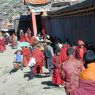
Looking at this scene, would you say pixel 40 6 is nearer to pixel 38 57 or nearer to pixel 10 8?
pixel 38 57

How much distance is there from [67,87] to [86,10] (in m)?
11.0

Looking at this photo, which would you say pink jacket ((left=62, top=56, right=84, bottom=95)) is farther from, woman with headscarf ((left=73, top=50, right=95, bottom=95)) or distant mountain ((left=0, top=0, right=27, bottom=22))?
distant mountain ((left=0, top=0, right=27, bottom=22))

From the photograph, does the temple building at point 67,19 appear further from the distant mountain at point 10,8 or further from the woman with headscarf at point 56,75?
the distant mountain at point 10,8

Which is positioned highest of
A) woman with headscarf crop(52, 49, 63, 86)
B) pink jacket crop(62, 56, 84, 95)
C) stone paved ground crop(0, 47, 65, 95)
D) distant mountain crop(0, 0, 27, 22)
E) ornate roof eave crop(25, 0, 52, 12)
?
distant mountain crop(0, 0, 27, 22)

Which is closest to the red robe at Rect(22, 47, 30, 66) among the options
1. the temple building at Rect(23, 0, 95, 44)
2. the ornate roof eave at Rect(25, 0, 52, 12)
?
the temple building at Rect(23, 0, 95, 44)

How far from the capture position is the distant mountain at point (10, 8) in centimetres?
7450

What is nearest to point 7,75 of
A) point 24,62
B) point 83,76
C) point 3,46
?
point 24,62

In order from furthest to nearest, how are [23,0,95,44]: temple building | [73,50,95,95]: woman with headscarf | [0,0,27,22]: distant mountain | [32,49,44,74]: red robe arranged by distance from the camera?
1. [0,0,27,22]: distant mountain
2. [23,0,95,44]: temple building
3. [32,49,44,74]: red robe
4. [73,50,95,95]: woman with headscarf

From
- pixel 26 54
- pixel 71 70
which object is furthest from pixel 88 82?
pixel 26 54

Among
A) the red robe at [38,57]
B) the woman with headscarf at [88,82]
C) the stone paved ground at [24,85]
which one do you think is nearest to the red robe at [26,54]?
the stone paved ground at [24,85]

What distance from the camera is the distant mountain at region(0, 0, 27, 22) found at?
244 feet

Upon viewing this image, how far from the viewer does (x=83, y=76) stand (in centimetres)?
751

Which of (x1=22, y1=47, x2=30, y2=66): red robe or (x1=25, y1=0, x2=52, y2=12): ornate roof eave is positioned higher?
(x1=25, y1=0, x2=52, y2=12): ornate roof eave

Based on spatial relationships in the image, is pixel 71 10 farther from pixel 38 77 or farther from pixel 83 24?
pixel 38 77
